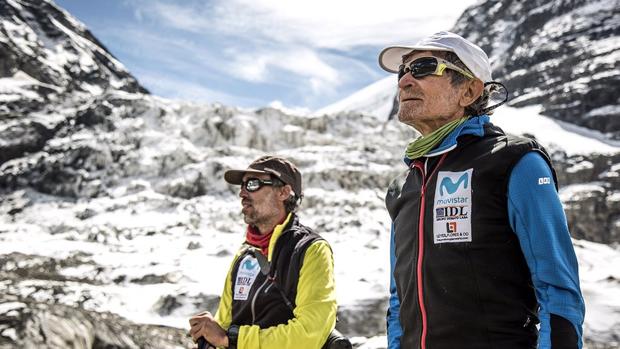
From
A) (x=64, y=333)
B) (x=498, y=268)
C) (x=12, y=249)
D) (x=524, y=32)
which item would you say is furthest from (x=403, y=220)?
(x=524, y=32)

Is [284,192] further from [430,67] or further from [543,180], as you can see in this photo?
[543,180]

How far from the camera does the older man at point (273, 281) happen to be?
3327 millimetres

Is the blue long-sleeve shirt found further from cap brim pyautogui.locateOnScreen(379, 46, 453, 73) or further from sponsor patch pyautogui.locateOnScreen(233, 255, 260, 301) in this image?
sponsor patch pyautogui.locateOnScreen(233, 255, 260, 301)

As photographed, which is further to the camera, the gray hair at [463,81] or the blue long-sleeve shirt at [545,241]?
the gray hair at [463,81]

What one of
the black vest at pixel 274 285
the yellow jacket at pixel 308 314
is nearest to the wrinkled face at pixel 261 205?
the black vest at pixel 274 285

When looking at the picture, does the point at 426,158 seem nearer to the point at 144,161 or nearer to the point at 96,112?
the point at 144,161

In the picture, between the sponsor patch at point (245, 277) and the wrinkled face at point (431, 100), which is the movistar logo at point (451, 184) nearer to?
the wrinkled face at point (431, 100)

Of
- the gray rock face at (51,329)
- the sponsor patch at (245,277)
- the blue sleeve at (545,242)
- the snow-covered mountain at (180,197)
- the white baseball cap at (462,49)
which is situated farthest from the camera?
the snow-covered mountain at (180,197)

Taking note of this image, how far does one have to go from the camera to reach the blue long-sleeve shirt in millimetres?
1921

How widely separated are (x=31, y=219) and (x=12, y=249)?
9.08 meters

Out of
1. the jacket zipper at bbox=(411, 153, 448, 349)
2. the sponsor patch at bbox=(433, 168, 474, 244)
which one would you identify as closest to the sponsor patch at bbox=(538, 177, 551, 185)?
the sponsor patch at bbox=(433, 168, 474, 244)

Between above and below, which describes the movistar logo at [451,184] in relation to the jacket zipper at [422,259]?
above

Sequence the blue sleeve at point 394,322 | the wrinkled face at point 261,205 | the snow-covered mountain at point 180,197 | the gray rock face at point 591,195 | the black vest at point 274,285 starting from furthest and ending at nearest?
the gray rock face at point 591,195
the snow-covered mountain at point 180,197
the wrinkled face at point 261,205
the black vest at point 274,285
the blue sleeve at point 394,322

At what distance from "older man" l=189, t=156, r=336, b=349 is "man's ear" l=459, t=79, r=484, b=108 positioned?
4.82ft
